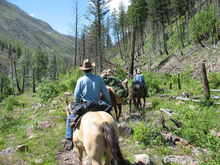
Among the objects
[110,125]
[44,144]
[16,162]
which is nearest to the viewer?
[110,125]

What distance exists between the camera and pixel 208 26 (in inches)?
785

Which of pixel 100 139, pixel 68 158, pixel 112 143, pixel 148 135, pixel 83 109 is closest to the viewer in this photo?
pixel 112 143

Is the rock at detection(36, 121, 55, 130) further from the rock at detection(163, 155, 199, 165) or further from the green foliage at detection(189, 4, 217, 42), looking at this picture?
the green foliage at detection(189, 4, 217, 42)

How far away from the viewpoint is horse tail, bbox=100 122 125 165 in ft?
8.51

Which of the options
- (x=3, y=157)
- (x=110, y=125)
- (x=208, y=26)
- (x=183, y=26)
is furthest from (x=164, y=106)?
(x=183, y=26)

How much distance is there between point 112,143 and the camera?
2.64m

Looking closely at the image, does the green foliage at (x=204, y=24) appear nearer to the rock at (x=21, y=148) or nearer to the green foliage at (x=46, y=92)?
A: the green foliage at (x=46, y=92)

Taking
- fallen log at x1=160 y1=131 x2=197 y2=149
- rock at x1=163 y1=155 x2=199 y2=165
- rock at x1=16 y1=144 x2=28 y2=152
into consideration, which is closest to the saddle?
rock at x1=163 y1=155 x2=199 y2=165

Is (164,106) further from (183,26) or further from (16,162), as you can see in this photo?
(183,26)

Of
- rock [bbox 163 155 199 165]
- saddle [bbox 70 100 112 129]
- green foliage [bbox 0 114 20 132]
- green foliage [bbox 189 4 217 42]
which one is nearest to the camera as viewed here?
saddle [bbox 70 100 112 129]

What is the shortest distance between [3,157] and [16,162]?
0.62m

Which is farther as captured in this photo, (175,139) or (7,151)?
(7,151)

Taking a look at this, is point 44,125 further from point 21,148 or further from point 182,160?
point 182,160

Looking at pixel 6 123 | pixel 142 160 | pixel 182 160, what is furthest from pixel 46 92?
pixel 182 160
